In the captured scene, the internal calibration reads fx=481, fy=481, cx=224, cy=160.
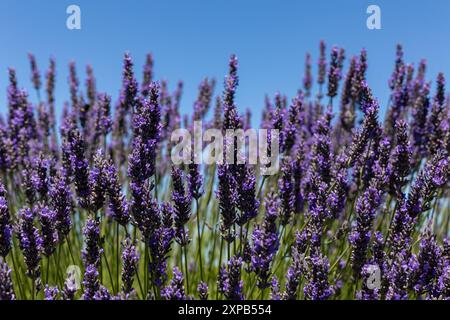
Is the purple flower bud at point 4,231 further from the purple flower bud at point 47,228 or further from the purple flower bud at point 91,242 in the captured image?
the purple flower bud at point 91,242

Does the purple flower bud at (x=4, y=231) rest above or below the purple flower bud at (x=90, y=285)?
above

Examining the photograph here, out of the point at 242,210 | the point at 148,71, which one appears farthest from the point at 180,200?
the point at 148,71

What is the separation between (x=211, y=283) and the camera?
427 cm

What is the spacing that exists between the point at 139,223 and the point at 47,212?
17.6 inches

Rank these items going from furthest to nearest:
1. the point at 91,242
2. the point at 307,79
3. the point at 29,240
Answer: the point at 307,79 → the point at 91,242 → the point at 29,240

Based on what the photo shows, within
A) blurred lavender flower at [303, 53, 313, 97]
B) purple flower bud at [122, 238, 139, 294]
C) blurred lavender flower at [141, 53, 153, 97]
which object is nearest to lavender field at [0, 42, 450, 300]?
purple flower bud at [122, 238, 139, 294]

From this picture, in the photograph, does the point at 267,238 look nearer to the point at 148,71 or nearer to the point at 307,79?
the point at 148,71

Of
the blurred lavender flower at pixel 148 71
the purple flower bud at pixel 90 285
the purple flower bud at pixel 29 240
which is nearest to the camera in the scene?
the purple flower bud at pixel 90 285

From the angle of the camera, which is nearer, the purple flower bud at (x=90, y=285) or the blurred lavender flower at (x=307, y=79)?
the purple flower bud at (x=90, y=285)

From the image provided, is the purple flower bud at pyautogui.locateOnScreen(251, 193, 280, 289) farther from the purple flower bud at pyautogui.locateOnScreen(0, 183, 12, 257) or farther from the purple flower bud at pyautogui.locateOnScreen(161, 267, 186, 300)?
the purple flower bud at pyautogui.locateOnScreen(0, 183, 12, 257)

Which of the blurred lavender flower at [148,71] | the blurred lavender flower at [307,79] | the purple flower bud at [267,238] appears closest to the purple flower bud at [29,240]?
the purple flower bud at [267,238]
